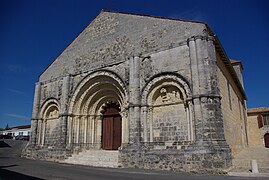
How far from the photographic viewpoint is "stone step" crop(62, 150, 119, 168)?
34.8 feet

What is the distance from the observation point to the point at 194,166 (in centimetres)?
838

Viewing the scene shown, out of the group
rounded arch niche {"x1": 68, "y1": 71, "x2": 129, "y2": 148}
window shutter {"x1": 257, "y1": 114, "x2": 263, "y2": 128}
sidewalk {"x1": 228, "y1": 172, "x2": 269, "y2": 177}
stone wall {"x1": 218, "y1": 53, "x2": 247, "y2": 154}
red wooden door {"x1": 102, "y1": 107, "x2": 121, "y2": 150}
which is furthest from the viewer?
window shutter {"x1": 257, "y1": 114, "x2": 263, "y2": 128}

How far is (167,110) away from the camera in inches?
403

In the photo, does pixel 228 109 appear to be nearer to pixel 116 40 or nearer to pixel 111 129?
pixel 111 129

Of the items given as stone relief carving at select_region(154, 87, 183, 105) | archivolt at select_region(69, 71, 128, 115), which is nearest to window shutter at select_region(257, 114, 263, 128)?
stone relief carving at select_region(154, 87, 183, 105)

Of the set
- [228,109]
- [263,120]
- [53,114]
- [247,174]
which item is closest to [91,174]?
[247,174]

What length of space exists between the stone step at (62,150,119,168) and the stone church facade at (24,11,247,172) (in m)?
0.50

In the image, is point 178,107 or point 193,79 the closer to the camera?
point 193,79

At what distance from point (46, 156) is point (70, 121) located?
263cm

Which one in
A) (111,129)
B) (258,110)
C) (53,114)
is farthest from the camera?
(258,110)

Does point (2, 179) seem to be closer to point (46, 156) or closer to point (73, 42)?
point (46, 156)

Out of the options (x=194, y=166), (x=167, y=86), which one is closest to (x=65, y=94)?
(x=167, y=86)

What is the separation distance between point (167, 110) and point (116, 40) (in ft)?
17.6

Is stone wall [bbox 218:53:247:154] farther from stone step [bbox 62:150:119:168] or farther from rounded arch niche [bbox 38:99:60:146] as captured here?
rounded arch niche [bbox 38:99:60:146]
